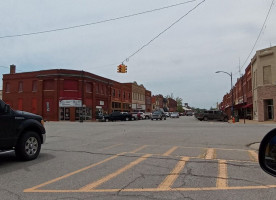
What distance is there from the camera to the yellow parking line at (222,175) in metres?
5.53

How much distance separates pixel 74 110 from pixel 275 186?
140ft

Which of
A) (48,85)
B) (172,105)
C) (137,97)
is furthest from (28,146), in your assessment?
(172,105)

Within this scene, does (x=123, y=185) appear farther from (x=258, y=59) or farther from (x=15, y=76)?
(x=15, y=76)

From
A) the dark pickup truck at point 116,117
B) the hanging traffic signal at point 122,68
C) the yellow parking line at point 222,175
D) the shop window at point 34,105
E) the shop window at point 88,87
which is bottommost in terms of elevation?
the yellow parking line at point 222,175

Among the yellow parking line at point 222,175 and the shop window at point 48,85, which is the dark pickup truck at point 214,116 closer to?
the shop window at point 48,85

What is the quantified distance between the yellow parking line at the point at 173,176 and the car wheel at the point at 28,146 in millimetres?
4273

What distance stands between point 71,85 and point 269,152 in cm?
4590

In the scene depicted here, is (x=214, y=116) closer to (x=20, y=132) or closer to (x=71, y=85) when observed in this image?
(x=71, y=85)

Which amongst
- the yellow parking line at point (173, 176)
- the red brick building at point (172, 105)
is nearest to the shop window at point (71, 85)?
the yellow parking line at point (173, 176)

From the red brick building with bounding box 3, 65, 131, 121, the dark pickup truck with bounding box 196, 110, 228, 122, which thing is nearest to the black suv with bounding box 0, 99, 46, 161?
the red brick building with bounding box 3, 65, 131, 121

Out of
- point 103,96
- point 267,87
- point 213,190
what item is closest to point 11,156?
point 213,190

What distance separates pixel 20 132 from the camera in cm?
784

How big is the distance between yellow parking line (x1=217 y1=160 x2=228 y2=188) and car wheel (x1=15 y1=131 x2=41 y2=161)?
5359 mm

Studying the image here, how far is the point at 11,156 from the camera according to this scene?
348 inches
